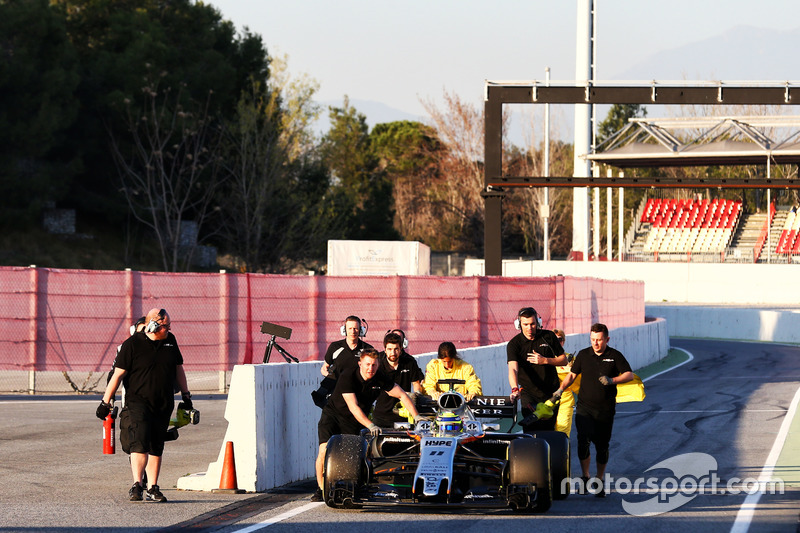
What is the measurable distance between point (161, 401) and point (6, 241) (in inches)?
1763

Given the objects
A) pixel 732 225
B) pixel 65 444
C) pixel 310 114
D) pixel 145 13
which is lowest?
pixel 65 444

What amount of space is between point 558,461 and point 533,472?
3.36 ft

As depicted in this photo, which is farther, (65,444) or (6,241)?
(6,241)

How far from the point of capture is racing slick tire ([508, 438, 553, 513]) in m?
10.5

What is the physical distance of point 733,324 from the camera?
1800 inches

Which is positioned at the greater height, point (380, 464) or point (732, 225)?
point (732, 225)

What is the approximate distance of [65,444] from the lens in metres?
15.8

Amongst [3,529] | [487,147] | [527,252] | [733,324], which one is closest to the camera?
[3,529]

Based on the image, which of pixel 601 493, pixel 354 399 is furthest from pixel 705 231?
pixel 354 399

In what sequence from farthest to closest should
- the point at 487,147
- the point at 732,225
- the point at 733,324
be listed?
the point at 732,225
the point at 733,324
the point at 487,147

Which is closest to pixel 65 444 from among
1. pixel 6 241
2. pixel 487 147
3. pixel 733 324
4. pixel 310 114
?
pixel 487 147

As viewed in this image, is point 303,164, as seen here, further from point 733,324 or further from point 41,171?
point 733,324

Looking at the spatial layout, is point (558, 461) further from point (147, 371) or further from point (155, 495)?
point (147, 371)

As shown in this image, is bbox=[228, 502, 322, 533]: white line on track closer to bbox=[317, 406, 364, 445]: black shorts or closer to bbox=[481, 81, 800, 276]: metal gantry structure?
bbox=[317, 406, 364, 445]: black shorts
